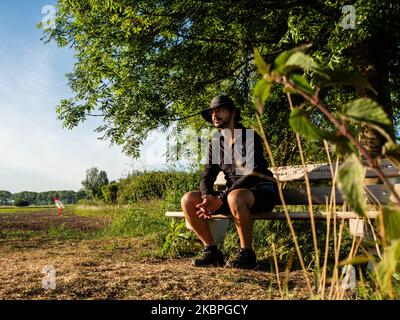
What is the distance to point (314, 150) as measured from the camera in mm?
7500

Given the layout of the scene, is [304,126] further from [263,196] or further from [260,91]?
[263,196]

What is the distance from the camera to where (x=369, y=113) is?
0.82m

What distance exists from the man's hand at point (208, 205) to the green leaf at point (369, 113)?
126 inches

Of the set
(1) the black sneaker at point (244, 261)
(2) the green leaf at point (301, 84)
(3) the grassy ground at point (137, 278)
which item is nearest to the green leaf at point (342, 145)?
(2) the green leaf at point (301, 84)

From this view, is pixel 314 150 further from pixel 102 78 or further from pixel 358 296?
pixel 358 296

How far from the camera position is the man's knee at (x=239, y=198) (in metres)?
3.74

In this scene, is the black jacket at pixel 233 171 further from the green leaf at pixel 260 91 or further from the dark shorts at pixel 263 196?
the green leaf at pixel 260 91

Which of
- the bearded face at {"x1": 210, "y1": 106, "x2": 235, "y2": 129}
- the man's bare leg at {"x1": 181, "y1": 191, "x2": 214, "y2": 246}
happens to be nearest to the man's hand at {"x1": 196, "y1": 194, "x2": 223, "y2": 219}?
the man's bare leg at {"x1": 181, "y1": 191, "x2": 214, "y2": 246}

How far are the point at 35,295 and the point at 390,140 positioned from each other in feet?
8.60

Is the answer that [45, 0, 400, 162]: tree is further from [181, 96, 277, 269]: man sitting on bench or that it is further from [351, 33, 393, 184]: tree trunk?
[181, 96, 277, 269]: man sitting on bench

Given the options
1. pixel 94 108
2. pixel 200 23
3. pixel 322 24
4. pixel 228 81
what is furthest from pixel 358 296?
pixel 228 81

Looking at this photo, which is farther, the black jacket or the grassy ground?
the black jacket

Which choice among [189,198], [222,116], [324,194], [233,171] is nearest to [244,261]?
[189,198]

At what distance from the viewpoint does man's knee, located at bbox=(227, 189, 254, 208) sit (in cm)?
374
